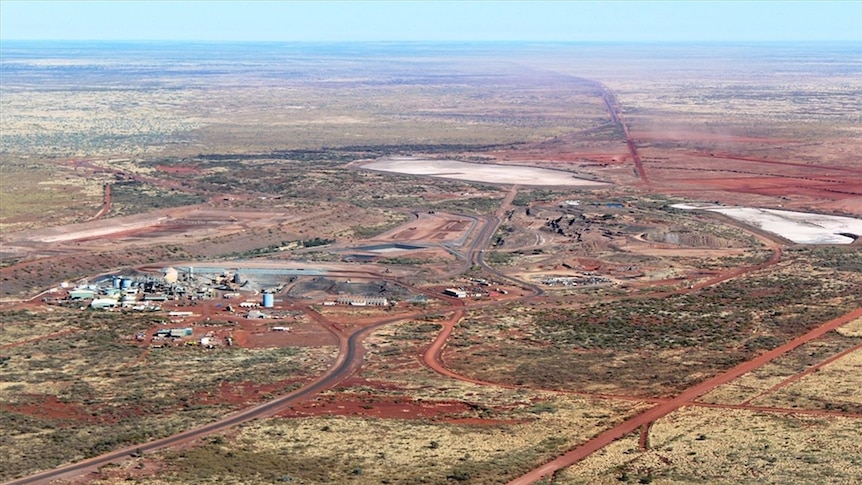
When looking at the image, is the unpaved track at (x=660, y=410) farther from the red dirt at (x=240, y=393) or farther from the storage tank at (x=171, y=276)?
the storage tank at (x=171, y=276)

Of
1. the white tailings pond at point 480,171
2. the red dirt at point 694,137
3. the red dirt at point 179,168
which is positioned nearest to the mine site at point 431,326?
the white tailings pond at point 480,171

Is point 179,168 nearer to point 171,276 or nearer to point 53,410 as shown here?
point 171,276

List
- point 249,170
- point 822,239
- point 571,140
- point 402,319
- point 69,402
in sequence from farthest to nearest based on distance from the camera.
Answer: point 571,140 < point 249,170 < point 822,239 < point 402,319 < point 69,402

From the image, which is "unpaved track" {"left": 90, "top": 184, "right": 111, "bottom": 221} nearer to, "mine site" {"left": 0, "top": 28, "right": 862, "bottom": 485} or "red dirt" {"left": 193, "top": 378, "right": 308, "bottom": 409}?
"mine site" {"left": 0, "top": 28, "right": 862, "bottom": 485}

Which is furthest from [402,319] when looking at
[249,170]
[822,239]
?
[249,170]

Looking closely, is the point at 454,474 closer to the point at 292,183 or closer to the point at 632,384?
the point at 632,384

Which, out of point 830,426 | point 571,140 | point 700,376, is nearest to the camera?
point 830,426
